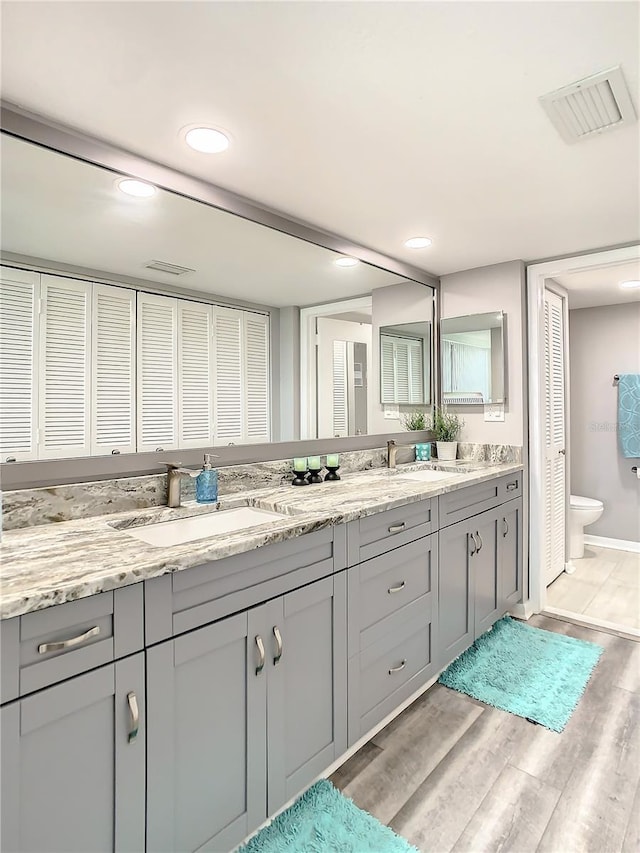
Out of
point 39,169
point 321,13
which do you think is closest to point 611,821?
point 321,13

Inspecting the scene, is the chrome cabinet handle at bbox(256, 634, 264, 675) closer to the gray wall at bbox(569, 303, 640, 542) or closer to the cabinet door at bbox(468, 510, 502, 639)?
the cabinet door at bbox(468, 510, 502, 639)

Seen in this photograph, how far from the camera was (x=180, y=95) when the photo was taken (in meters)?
1.38

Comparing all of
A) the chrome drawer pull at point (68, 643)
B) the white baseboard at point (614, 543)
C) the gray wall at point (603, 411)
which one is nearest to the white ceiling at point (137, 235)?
the chrome drawer pull at point (68, 643)

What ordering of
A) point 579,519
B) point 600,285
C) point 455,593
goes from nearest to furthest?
point 455,593 → point 600,285 → point 579,519

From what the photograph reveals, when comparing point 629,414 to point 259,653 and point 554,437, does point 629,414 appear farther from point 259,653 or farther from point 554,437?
point 259,653

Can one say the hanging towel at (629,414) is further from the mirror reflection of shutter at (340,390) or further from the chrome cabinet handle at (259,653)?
the chrome cabinet handle at (259,653)

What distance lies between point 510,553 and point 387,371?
4.36 ft

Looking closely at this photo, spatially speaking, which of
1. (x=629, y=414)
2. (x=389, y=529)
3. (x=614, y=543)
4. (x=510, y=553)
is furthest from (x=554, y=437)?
(x=389, y=529)

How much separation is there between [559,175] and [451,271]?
1.36 metres

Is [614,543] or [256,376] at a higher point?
[256,376]

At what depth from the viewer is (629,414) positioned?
4.09 meters

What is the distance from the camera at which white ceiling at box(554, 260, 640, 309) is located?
3094 millimetres

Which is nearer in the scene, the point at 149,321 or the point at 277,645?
the point at 277,645

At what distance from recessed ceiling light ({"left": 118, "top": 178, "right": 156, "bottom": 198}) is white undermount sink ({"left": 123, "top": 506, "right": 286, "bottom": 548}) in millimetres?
1183
